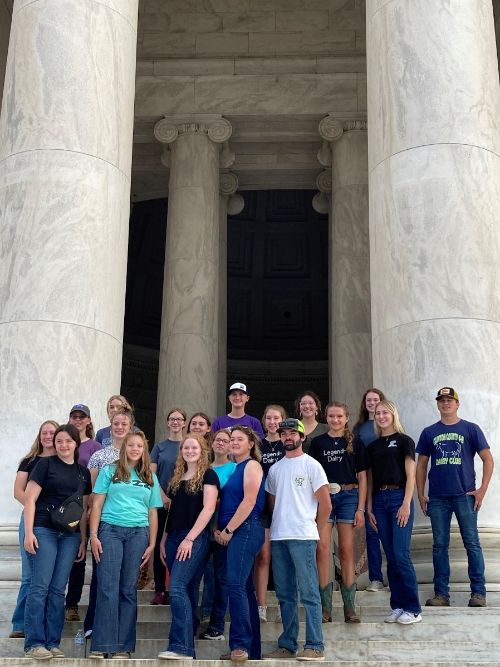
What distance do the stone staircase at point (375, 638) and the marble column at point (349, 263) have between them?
31.5 m

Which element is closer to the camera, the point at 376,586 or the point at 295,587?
the point at 295,587

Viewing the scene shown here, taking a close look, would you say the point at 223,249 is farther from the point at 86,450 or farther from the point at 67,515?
the point at 67,515

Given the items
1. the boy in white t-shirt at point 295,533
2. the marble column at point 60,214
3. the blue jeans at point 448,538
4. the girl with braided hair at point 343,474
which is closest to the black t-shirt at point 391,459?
the girl with braided hair at point 343,474

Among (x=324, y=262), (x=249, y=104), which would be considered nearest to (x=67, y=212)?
(x=249, y=104)

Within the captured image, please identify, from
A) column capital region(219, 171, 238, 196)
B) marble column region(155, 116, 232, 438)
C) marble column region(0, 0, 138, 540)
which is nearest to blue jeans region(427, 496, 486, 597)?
marble column region(0, 0, 138, 540)

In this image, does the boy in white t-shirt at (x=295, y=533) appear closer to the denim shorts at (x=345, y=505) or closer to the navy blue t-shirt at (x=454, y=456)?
the denim shorts at (x=345, y=505)

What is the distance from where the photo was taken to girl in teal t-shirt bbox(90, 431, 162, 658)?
25.5 m

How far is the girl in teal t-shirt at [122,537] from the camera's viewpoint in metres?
25.5

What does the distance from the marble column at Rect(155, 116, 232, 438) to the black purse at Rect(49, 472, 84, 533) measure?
34.2 m

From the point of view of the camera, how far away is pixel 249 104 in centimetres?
6688

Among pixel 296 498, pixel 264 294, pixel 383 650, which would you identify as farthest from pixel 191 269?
pixel 264 294

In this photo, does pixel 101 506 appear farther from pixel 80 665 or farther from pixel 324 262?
pixel 324 262

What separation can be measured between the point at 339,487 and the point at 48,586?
9203mm

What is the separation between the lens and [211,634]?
2692cm
